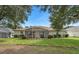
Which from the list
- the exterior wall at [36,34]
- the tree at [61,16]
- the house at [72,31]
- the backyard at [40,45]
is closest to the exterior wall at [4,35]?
the backyard at [40,45]

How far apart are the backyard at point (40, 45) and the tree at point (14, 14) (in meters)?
0.20

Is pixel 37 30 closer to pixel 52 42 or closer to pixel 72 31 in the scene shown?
pixel 52 42

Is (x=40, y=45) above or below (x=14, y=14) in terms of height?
below

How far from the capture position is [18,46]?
4066mm

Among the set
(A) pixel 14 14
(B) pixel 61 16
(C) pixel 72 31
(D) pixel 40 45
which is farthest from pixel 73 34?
(A) pixel 14 14

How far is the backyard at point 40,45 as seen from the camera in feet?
13.3

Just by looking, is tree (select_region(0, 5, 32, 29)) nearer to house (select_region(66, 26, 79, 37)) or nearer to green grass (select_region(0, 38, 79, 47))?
green grass (select_region(0, 38, 79, 47))

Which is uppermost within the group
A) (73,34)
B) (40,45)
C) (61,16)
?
(61,16)

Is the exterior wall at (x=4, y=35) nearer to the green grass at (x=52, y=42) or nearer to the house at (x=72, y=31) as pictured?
the green grass at (x=52, y=42)

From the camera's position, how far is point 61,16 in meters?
4.11

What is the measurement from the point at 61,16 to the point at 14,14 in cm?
56

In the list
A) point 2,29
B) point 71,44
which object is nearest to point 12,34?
point 2,29

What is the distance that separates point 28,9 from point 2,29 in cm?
39

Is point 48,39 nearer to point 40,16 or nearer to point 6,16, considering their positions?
point 40,16
